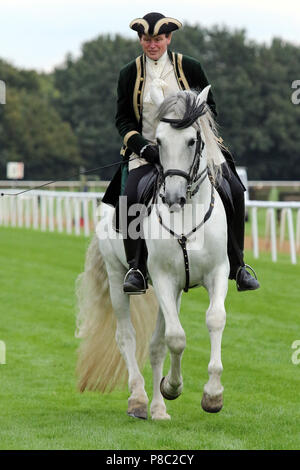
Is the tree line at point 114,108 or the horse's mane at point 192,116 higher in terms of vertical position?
the tree line at point 114,108

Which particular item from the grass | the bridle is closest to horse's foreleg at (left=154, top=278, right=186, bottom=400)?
the bridle

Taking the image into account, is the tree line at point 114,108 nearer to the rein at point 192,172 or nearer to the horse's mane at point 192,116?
the horse's mane at point 192,116

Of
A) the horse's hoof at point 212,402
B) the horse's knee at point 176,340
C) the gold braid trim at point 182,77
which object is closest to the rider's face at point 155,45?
the gold braid trim at point 182,77

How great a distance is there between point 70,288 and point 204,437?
8.98 metres

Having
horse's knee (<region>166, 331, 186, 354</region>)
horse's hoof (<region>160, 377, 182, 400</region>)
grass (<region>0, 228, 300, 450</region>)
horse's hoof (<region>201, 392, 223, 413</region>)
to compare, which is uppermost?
horse's knee (<region>166, 331, 186, 354</region>)

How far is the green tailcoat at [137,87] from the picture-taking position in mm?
7137

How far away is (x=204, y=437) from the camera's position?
632 centimetres

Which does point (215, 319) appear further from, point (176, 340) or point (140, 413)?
point (140, 413)

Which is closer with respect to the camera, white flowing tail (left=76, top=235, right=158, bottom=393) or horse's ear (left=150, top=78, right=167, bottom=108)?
horse's ear (left=150, top=78, right=167, bottom=108)

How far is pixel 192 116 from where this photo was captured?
628cm

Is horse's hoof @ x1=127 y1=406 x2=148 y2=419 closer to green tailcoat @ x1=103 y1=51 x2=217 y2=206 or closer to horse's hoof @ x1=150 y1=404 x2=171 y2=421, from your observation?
horse's hoof @ x1=150 y1=404 x2=171 y2=421

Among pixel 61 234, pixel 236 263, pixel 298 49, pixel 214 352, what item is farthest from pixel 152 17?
pixel 298 49

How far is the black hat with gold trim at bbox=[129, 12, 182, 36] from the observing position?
22.8ft

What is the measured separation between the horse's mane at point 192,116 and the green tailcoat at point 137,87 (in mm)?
514
